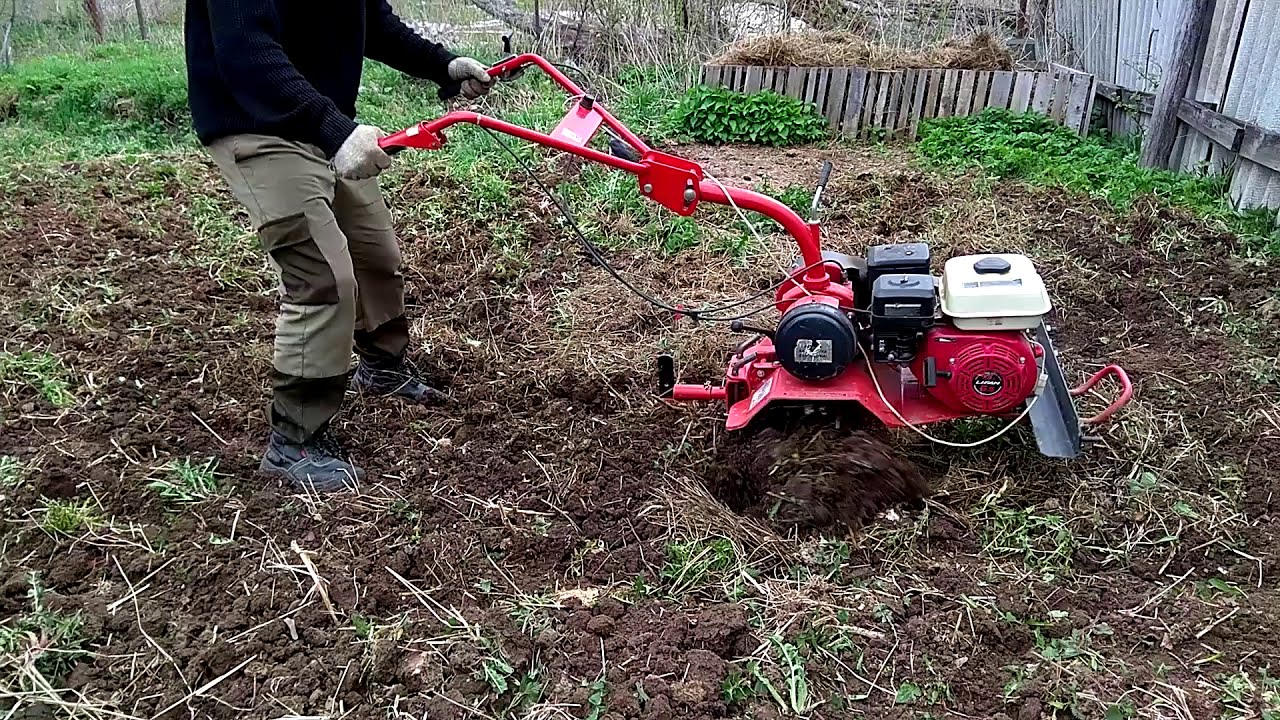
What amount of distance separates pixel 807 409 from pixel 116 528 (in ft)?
7.84

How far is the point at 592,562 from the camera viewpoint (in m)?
3.14

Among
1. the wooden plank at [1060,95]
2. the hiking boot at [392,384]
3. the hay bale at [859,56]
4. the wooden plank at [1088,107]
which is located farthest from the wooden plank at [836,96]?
the hiking boot at [392,384]

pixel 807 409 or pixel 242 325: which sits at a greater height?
pixel 807 409

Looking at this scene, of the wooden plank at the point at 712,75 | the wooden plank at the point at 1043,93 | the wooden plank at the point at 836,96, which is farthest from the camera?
the wooden plank at the point at 712,75

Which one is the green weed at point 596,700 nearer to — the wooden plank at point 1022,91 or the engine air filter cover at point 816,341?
the engine air filter cover at point 816,341

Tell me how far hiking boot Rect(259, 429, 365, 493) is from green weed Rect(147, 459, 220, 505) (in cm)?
19

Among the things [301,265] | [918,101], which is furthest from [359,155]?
[918,101]

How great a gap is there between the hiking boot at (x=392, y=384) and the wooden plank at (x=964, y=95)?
18.4 feet

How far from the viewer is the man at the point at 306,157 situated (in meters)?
2.96

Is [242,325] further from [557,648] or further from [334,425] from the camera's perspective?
[557,648]

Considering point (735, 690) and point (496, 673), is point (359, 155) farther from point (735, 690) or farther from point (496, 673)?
point (735, 690)

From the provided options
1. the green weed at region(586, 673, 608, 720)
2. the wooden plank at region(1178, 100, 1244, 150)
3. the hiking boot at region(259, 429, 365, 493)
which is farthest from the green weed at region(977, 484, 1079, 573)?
the wooden plank at region(1178, 100, 1244, 150)

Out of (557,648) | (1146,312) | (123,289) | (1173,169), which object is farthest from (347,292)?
(1173,169)

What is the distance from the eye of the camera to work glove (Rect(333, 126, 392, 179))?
2.99 metres
